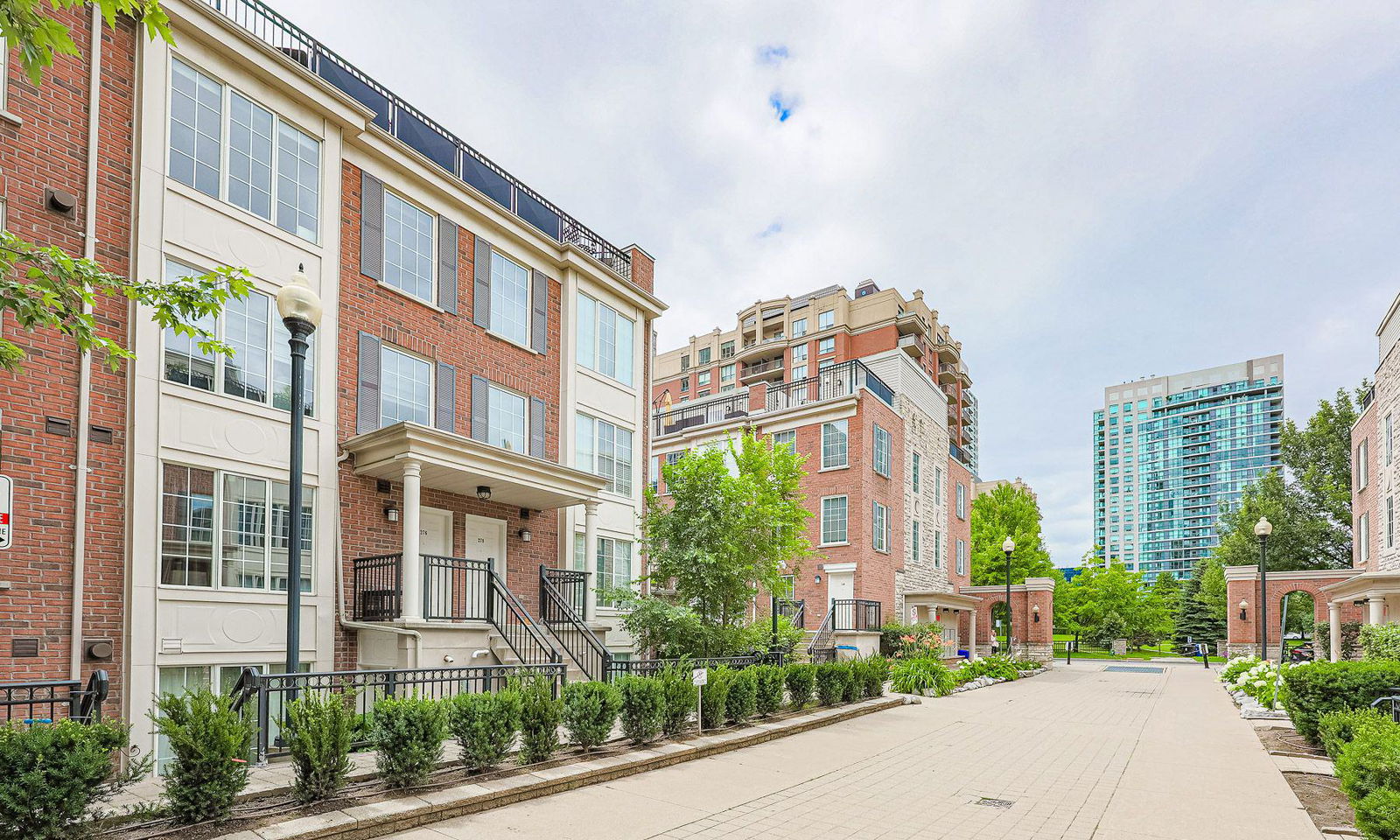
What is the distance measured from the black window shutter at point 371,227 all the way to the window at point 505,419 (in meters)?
2.94

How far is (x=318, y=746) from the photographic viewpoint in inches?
274

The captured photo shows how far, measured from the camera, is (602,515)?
17.0 metres

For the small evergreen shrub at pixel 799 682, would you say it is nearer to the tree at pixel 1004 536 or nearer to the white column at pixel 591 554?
the white column at pixel 591 554

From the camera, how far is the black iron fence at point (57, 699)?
675cm

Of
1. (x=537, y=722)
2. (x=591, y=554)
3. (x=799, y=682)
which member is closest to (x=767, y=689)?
(x=799, y=682)

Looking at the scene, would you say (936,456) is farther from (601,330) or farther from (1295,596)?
(1295,596)

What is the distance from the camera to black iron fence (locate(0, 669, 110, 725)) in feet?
22.1

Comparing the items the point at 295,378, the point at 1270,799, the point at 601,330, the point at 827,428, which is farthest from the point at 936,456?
the point at 295,378

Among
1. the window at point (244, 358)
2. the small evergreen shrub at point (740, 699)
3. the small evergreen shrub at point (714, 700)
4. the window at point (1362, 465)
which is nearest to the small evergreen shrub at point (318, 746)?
the window at point (244, 358)

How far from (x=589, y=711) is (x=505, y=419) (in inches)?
273

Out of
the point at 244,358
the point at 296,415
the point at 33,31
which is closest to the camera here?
the point at 33,31

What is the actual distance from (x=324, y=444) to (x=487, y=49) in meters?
6.50

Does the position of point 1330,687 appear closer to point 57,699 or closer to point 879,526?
point 57,699

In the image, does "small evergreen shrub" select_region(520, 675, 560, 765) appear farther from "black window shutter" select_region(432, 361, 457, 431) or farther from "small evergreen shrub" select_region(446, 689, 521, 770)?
"black window shutter" select_region(432, 361, 457, 431)
